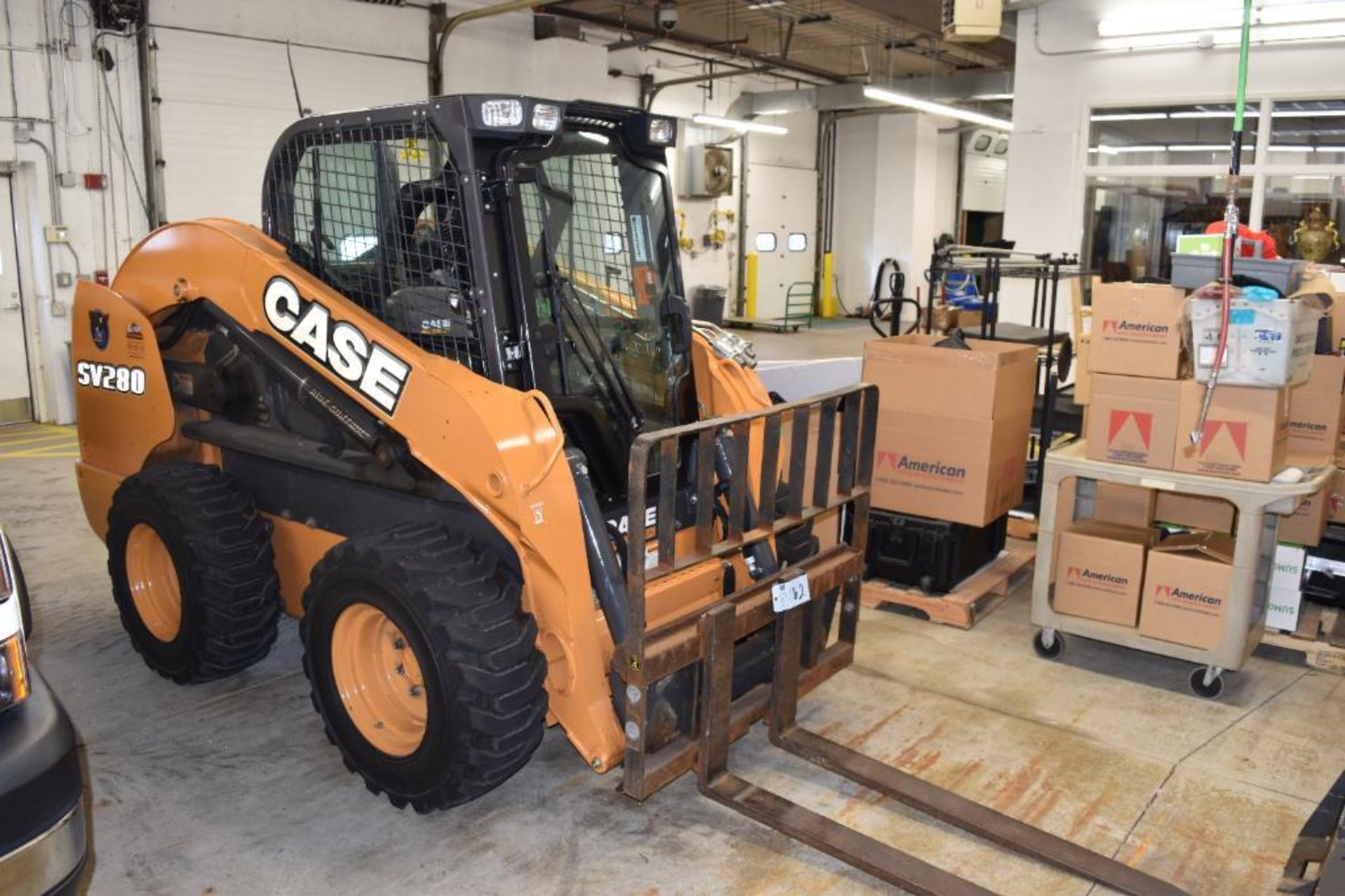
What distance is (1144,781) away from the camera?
3.94 meters

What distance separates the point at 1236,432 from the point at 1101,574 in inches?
34.4

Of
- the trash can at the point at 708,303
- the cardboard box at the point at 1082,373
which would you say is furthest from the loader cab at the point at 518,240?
the trash can at the point at 708,303

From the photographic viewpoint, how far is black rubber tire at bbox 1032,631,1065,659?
509cm

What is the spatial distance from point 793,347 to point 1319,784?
12628 millimetres

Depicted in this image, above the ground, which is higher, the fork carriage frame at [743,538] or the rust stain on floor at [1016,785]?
the fork carriage frame at [743,538]

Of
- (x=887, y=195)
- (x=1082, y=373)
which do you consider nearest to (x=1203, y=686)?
(x=1082, y=373)

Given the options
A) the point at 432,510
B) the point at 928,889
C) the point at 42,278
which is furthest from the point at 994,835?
the point at 42,278

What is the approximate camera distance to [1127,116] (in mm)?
11195

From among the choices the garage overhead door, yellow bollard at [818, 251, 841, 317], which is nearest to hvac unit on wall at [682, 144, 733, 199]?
yellow bollard at [818, 251, 841, 317]

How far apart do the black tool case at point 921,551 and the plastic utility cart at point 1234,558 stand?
57cm

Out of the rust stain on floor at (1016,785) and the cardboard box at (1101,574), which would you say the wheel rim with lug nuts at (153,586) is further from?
the cardboard box at (1101,574)

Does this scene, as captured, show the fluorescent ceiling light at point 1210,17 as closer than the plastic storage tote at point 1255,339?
No

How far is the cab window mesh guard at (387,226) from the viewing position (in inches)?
140

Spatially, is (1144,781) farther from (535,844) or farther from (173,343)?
(173,343)
